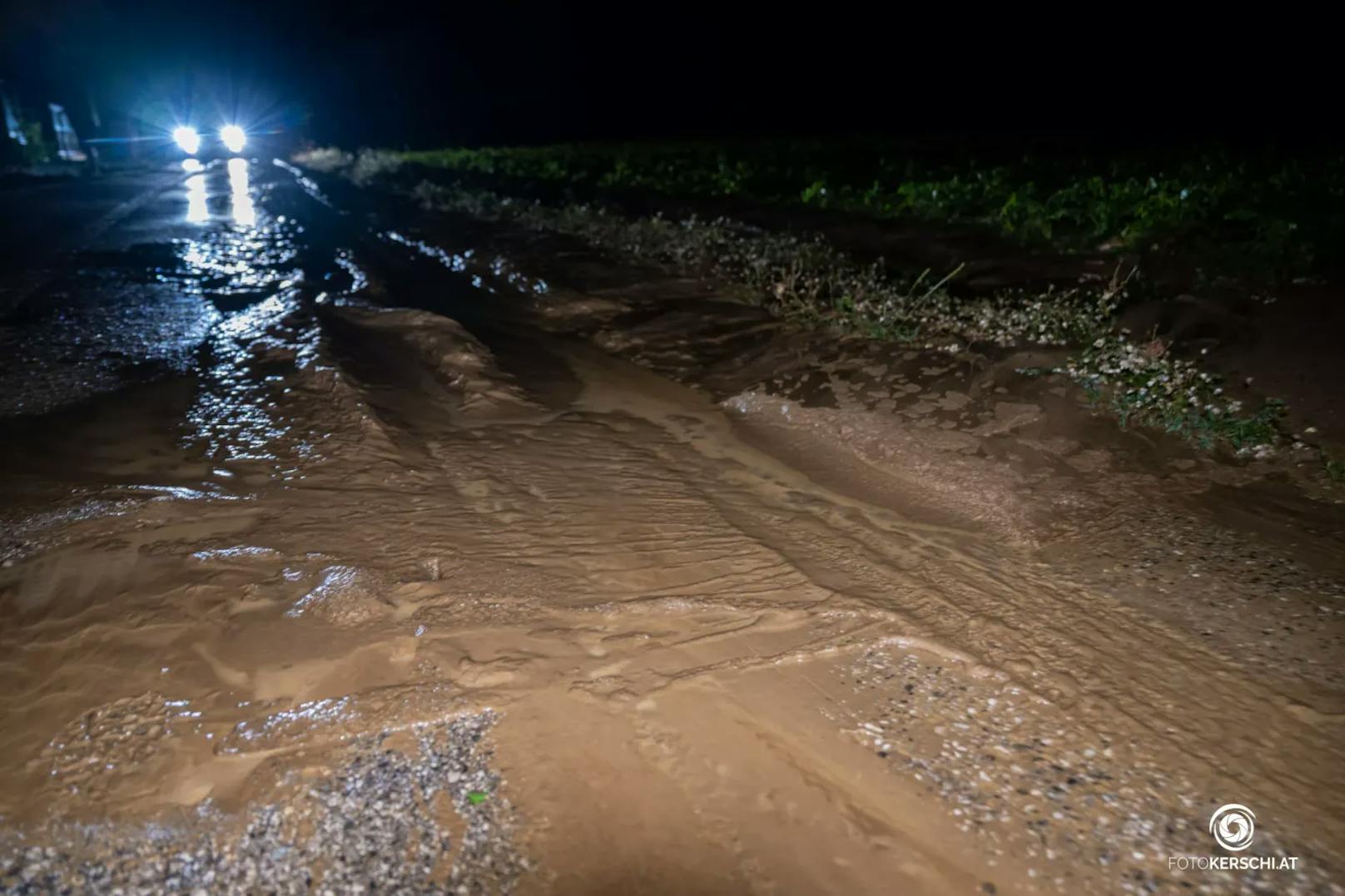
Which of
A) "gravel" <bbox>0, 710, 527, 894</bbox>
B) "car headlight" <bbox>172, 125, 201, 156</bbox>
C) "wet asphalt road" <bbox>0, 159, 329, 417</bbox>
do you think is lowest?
"gravel" <bbox>0, 710, 527, 894</bbox>

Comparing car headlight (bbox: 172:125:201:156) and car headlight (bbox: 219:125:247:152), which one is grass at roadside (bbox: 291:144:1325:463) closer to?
car headlight (bbox: 172:125:201:156)

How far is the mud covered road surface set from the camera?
2.66 metres

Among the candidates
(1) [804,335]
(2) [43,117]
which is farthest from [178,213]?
(2) [43,117]

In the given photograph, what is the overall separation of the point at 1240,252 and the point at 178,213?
72.0ft

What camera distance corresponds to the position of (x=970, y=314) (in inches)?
301

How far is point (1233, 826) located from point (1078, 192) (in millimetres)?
9329

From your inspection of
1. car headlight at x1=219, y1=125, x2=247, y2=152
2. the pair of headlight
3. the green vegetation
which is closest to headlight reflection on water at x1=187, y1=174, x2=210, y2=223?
the green vegetation

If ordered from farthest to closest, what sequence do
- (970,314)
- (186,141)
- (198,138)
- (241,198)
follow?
(198,138) < (186,141) < (241,198) < (970,314)

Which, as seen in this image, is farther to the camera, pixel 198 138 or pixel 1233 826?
pixel 198 138

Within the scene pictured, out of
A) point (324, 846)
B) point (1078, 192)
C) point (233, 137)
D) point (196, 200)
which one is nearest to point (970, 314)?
point (1078, 192)

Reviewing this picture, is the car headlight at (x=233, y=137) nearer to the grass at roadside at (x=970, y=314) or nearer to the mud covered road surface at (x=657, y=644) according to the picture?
the grass at roadside at (x=970, y=314)

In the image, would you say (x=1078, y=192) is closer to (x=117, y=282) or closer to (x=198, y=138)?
(x=117, y=282)

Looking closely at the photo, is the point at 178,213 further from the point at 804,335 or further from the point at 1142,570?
the point at 1142,570

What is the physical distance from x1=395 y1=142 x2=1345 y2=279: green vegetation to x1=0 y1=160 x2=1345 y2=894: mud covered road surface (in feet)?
11.8
